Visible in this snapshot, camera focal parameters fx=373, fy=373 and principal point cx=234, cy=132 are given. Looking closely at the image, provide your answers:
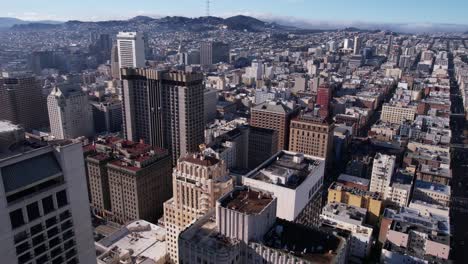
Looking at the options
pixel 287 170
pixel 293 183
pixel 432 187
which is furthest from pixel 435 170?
pixel 293 183

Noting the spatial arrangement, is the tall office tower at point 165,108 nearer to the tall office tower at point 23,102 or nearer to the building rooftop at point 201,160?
the building rooftop at point 201,160

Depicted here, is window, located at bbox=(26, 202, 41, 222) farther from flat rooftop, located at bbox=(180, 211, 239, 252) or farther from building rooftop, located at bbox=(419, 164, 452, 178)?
building rooftop, located at bbox=(419, 164, 452, 178)

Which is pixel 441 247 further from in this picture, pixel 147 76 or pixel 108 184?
pixel 147 76

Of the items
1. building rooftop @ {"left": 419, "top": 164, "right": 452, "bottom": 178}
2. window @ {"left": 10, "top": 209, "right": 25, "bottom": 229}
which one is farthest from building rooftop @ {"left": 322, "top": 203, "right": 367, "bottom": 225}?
window @ {"left": 10, "top": 209, "right": 25, "bottom": 229}

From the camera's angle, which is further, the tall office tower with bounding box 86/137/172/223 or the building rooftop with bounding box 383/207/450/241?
the tall office tower with bounding box 86/137/172/223

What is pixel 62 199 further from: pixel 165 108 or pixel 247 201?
pixel 165 108
